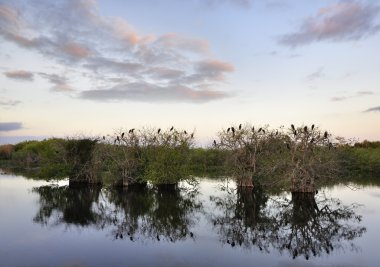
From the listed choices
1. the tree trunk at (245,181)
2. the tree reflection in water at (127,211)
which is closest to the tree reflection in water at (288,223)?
the tree reflection in water at (127,211)

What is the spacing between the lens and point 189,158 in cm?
3612

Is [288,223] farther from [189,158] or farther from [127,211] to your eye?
[189,158]

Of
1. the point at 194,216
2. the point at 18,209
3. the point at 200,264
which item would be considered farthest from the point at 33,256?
the point at 18,209

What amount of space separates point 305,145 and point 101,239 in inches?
739

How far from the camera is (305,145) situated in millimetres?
30656

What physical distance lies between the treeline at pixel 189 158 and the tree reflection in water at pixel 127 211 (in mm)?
2117

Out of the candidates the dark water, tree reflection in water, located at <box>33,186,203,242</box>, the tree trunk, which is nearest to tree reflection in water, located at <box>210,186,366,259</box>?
the dark water

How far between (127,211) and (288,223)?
9.39 meters

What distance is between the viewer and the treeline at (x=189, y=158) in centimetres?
3052

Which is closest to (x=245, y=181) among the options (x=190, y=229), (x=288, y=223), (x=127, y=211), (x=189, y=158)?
(x=189, y=158)

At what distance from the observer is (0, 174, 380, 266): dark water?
14195mm

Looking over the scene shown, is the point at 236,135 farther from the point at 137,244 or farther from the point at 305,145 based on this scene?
the point at 137,244

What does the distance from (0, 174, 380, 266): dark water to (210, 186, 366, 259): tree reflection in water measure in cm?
4

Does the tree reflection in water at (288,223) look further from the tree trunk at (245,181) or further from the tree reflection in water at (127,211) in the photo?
the tree trunk at (245,181)
